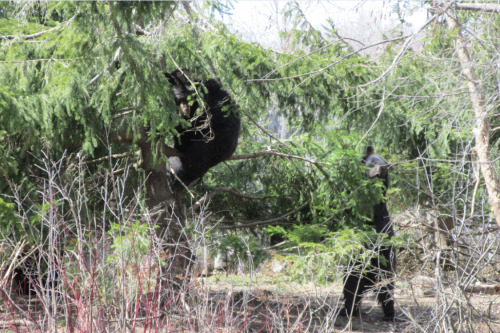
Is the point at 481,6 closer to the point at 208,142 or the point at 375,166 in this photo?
the point at 375,166

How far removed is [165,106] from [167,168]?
2611 millimetres

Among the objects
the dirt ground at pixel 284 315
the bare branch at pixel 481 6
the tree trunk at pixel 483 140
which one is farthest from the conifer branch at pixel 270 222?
the bare branch at pixel 481 6

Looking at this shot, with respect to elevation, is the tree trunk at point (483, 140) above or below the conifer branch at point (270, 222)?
above

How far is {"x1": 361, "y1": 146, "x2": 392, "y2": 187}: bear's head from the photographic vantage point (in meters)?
6.69

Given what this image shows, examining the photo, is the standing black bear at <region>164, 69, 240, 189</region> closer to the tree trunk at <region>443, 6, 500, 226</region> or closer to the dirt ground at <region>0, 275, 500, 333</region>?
the dirt ground at <region>0, 275, 500, 333</region>

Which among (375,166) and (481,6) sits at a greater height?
(481,6)

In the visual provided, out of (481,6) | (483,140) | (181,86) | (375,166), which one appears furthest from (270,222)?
(481,6)

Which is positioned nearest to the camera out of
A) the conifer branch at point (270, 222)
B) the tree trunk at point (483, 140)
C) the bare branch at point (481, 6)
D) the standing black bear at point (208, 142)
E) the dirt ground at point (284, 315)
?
Result: the dirt ground at point (284, 315)

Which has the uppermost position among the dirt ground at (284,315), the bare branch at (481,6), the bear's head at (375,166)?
the bare branch at (481,6)

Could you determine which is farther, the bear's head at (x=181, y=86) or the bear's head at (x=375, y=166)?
the bear's head at (x=375, y=166)

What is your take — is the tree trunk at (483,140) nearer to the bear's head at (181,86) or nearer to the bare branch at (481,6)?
the bare branch at (481,6)

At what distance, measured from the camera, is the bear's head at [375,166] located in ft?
21.9

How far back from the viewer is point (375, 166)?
6.72 metres

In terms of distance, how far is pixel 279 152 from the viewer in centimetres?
732
